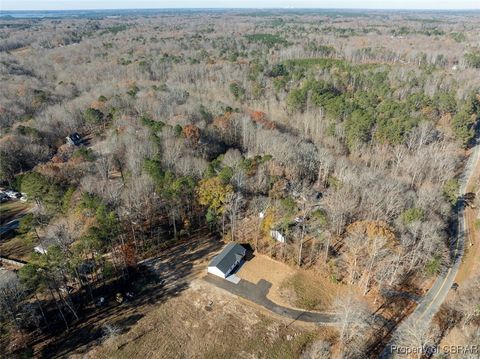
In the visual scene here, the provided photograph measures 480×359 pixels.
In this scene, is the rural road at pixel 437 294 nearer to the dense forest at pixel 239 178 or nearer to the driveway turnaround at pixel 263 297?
the dense forest at pixel 239 178

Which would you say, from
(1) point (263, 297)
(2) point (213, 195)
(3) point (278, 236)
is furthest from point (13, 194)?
(1) point (263, 297)

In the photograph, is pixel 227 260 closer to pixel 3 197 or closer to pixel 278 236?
pixel 278 236

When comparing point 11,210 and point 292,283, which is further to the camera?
point 11,210

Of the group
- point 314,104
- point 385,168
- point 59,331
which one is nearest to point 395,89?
point 314,104

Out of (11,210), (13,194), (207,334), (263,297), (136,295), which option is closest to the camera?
(207,334)

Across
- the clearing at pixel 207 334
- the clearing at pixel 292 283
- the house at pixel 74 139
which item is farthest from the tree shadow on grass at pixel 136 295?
the house at pixel 74 139

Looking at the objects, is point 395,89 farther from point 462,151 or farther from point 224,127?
point 224,127
